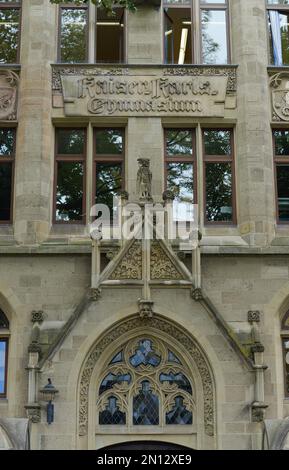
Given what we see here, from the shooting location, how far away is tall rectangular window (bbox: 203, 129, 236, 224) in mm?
18328

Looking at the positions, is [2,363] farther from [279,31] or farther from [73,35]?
[279,31]

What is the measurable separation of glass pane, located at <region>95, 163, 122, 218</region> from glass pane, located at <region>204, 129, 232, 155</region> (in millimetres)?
2030

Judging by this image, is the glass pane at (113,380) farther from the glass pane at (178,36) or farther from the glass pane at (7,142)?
the glass pane at (178,36)

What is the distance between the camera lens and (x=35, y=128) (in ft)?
59.6

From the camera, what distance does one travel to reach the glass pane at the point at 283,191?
722 inches

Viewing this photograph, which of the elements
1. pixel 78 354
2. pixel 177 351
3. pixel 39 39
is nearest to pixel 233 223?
pixel 177 351

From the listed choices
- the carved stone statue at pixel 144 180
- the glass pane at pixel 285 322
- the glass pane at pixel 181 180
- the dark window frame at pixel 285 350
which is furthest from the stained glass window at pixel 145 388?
the glass pane at pixel 181 180

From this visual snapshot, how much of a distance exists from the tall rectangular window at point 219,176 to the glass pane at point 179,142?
0.34 meters

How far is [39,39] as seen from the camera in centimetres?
1878

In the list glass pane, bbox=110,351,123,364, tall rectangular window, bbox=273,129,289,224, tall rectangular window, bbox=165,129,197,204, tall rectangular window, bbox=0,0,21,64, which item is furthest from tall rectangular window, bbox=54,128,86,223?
tall rectangular window, bbox=273,129,289,224

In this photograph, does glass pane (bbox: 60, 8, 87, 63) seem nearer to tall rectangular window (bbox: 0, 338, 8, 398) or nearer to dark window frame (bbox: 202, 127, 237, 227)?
dark window frame (bbox: 202, 127, 237, 227)

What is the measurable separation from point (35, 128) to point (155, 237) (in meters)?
3.68

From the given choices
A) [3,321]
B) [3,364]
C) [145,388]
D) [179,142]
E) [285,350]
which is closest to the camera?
[145,388]

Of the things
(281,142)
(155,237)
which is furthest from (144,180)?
(281,142)
